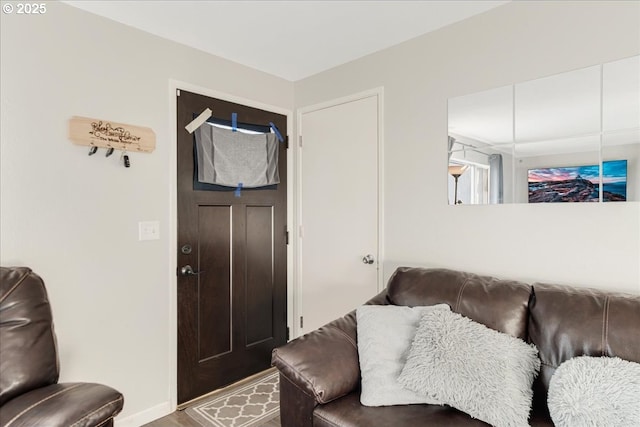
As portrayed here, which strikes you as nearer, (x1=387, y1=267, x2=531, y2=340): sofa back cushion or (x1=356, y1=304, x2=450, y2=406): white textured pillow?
(x1=356, y1=304, x2=450, y2=406): white textured pillow

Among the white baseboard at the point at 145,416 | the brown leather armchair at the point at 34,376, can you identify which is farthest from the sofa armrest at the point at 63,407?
the white baseboard at the point at 145,416

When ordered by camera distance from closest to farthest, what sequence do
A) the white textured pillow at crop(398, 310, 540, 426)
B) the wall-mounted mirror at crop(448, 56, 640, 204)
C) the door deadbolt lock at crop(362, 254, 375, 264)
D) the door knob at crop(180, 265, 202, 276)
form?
the white textured pillow at crop(398, 310, 540, 426), the wall-mounted mirror at crop(448, 56, 640, 204), the door knob at crop(180, 265, 202, 276), the door deadbolt lock at crop(362, 254, 375, 264)

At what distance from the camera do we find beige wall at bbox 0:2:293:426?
72.1 inches

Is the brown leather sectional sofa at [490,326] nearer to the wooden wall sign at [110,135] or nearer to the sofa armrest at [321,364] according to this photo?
the sofa armrest at [321,364]

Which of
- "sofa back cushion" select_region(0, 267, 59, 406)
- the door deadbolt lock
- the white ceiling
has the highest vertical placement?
the white ceiling

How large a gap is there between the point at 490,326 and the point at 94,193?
217 cm

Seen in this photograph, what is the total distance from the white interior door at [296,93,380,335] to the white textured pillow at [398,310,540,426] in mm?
1014

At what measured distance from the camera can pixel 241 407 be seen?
7.86 ft

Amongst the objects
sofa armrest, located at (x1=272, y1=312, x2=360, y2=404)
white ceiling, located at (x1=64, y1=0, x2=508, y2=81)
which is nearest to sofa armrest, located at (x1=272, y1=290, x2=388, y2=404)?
sofa armrest, located at (x1=272, y1=312, x2=360, y2=404)

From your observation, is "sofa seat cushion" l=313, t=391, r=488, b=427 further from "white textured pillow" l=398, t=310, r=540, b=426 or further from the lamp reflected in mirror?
the lamp reflected in mirror

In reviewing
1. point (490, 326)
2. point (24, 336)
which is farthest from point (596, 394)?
point (24, 336)

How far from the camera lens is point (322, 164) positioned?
2.89m

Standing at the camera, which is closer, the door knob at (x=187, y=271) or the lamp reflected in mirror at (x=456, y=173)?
the lamp reflected in mirror at (x=456, y=173)

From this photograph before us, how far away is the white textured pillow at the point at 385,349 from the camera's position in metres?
1.48
